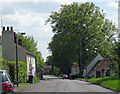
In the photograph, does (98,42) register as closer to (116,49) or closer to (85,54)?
(85,54)

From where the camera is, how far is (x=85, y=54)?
71.3 meters

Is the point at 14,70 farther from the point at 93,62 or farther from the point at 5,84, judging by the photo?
the point at 93,62

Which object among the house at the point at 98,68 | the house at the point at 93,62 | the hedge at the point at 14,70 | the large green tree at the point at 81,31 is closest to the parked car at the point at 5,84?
the hedge at the point at 14,70

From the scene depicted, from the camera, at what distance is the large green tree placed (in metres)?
68.1

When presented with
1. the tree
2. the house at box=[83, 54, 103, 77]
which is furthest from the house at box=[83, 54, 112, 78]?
the tree

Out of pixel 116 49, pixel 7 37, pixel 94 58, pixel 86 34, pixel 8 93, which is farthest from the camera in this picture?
pixel 94 58

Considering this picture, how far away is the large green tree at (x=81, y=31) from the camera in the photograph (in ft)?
223

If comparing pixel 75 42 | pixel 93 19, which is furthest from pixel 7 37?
pixel 93 19

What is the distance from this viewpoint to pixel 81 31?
221 feet

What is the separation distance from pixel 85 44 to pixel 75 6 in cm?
1016

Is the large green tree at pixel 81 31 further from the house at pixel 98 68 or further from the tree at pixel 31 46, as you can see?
the tree at pixel 31 46

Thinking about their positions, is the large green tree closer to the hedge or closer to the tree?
the tree

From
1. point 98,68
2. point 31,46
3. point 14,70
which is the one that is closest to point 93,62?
point 98,68

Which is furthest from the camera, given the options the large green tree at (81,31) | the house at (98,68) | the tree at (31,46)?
the tree at (31,46)
